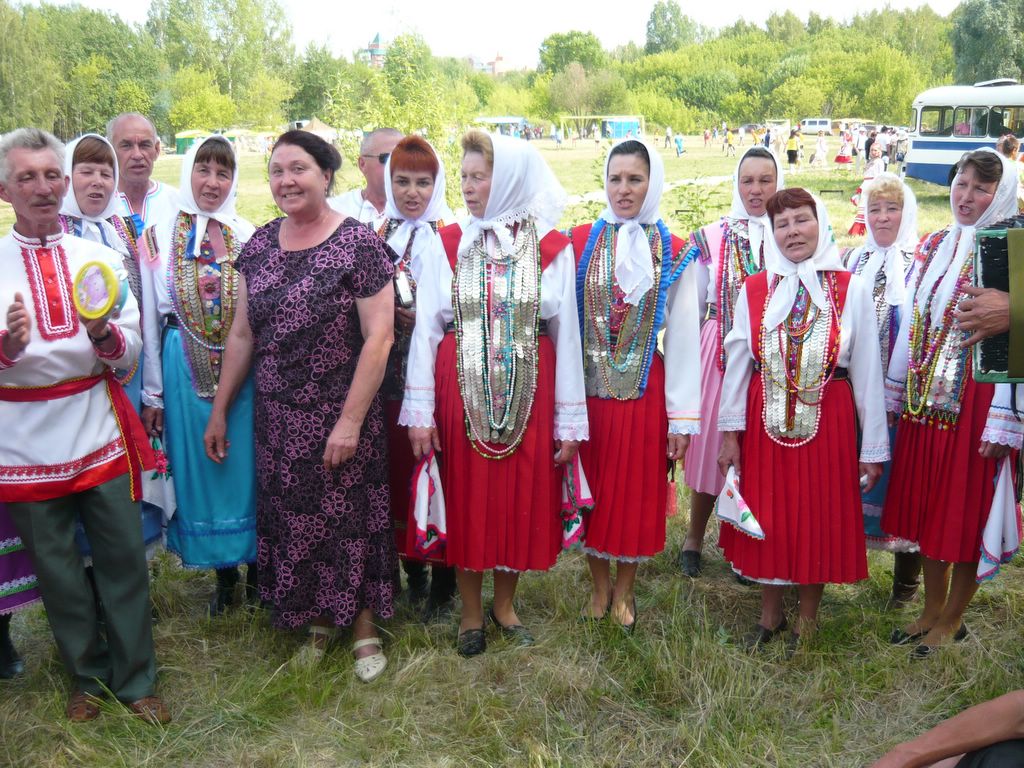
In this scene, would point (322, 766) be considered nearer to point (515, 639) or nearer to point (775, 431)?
point (515, 639)

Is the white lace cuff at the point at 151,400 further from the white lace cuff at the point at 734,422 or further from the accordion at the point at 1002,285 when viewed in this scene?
the accordion at the point at 1002,285

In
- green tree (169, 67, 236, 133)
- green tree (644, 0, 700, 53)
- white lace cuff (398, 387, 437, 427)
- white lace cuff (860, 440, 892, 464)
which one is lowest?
white lace cuff (860, 440, 892, 464)

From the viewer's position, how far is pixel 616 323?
3.37 metres

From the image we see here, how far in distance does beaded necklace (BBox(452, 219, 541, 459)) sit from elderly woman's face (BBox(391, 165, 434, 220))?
615 millimetres

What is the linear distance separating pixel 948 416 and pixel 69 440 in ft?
9.99

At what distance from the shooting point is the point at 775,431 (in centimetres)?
326

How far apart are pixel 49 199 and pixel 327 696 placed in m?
1.91

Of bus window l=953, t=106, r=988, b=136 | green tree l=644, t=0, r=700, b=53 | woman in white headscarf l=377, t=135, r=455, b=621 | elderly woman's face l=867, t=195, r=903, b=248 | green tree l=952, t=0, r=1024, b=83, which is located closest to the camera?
woman in white headscarf l=377, t=135, r=455, b=621

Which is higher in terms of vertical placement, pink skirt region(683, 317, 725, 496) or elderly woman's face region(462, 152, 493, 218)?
elderly woman's face region(462, 152, 493, 218)

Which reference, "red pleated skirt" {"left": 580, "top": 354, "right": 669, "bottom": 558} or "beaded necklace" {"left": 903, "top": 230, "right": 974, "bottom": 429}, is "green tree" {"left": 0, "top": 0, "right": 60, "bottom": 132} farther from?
"beaded necklace" {"left": 903, "top": 230, "right": 974, "bottom": 429}

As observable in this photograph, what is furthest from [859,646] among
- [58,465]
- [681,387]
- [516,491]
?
[58,465]

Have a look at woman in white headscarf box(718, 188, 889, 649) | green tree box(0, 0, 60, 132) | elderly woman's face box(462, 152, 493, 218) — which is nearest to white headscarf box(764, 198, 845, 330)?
woman in white headscarf box(718, 188, 889, 649)

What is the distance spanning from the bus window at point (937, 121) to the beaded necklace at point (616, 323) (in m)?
23.5

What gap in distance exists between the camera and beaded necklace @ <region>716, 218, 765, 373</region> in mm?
3953
